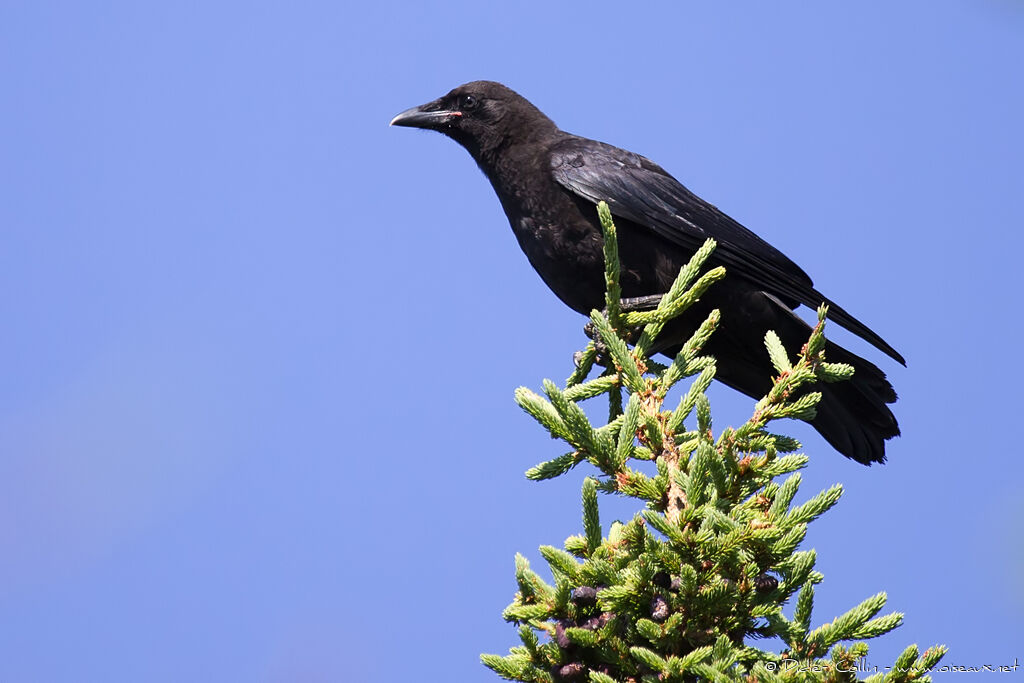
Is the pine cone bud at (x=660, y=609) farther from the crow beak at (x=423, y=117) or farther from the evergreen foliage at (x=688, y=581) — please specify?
the crow beak at (x=423, y=117)

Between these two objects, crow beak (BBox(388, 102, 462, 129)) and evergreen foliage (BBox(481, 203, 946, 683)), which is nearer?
evergreen foliage (BBox(481, 203, 946, 683))

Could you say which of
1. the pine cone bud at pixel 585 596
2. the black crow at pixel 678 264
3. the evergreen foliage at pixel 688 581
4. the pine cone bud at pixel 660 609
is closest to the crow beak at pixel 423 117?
the black crow at pixel 678 264

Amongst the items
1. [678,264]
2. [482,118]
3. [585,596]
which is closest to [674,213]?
[678,264]

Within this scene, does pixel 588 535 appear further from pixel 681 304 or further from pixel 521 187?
pixel 521 187

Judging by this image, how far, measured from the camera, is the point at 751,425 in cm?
260

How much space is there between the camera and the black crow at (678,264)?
4363 mm

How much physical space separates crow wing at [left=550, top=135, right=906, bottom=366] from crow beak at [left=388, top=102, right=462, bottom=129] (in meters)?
1.11

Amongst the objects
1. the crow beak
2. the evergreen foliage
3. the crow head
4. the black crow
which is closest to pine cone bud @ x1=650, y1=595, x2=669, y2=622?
the evergreen foliage

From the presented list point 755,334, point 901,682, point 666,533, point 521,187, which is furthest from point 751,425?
point 521,187

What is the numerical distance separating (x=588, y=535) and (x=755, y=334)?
242cm

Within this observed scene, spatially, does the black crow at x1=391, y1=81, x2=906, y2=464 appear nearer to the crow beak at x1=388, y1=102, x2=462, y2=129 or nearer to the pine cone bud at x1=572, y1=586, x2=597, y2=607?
the crow beak at x1=388, y1=102, x2=462, y2=129

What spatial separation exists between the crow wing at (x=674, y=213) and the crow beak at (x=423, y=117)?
3.64 feet

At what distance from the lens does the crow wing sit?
4578 mm

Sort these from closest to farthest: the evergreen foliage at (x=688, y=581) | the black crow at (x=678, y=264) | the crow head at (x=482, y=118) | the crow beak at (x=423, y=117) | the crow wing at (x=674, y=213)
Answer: the evergreen foliage at (x=688, y=581), the black crow at (x=678, y=264), the crow wing at (x=674, y=213), the crow head at (x=482, y=118), the crow beak at (x=423, y=117)
